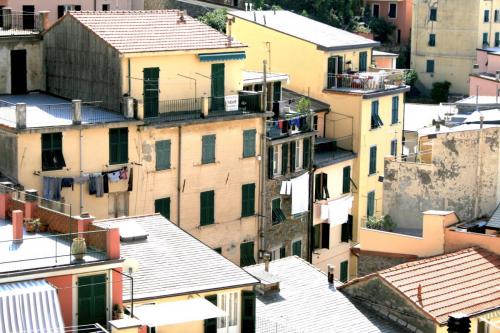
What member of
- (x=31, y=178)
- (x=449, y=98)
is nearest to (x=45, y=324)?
(x=31, y=178)

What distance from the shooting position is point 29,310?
3719 centimetres

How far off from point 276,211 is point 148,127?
9.06 m

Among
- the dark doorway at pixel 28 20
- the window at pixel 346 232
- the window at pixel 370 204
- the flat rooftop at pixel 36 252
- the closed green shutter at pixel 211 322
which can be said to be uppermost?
the dark doorway at pixel 28 20

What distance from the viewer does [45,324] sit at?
3712 centimetres

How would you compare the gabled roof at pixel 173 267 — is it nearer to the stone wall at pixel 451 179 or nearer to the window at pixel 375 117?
the stone wall at pixel 451 179

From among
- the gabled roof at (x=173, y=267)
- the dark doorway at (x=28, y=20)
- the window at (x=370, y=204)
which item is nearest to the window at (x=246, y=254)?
the window at (x=370, y=204)

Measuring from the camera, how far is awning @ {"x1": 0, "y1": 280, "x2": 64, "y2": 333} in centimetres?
3688

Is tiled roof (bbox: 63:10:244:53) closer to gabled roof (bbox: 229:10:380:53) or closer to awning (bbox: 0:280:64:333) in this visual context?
gabled roof (bbox: 229:10:380:53)

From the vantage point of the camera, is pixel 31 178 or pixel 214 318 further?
pixel 31 178

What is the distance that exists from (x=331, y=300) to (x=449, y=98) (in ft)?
245

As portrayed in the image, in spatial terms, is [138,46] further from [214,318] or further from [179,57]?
[214,318]

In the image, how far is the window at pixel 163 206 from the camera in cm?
5897

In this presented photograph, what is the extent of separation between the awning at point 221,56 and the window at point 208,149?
3.33m

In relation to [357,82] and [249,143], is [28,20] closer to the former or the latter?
[249,143]
